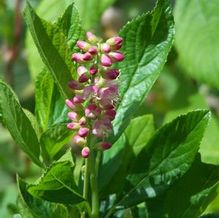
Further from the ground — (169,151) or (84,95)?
(84,95)

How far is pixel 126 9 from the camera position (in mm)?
3906

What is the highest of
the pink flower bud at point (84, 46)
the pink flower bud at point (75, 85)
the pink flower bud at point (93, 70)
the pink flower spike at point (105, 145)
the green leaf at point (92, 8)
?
the pink flower bud at point (84, 46)

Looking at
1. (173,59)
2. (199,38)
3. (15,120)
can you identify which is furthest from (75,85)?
(173,59)

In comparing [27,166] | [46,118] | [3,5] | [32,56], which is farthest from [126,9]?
[46,118]

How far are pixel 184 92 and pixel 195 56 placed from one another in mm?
567

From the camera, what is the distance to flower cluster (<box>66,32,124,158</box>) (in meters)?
1.23

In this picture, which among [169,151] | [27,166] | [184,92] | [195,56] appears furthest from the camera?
[27,166]

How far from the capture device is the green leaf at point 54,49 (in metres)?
1.26

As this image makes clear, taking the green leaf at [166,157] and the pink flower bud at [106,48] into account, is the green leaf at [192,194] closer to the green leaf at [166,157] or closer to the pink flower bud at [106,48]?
the green leaf at [166,157]

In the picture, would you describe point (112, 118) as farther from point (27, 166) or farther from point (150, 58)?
point (27, 166)

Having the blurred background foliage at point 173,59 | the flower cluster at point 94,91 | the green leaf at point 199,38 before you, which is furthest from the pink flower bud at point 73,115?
the green leaf at point 199,38

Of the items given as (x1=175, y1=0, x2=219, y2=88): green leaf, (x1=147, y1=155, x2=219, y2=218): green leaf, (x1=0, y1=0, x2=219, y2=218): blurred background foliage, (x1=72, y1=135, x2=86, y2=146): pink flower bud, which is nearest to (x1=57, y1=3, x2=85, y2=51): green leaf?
(x1=72, y1=135, x2=86, y2=146): pink flower bud

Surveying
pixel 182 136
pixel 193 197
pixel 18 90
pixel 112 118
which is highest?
pixel 112 118

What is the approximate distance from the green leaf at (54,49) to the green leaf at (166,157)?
199 millimetres
